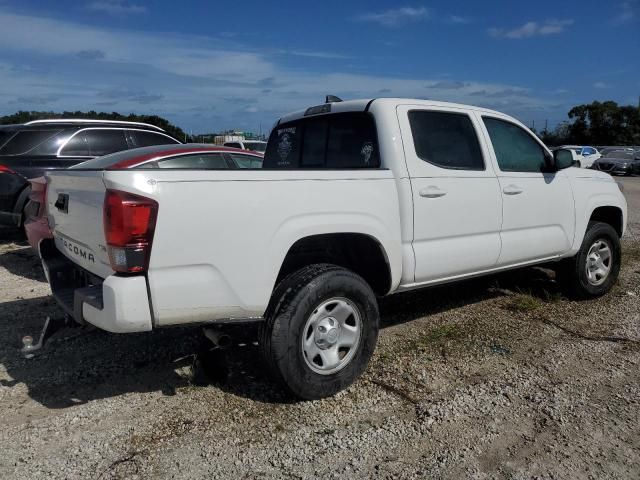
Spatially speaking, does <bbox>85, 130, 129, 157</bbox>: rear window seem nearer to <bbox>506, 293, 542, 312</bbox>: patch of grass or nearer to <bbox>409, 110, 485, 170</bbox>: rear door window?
<bbox>409, 110, 485, 170</bbox>: rear door window

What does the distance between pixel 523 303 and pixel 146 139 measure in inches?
Result: 260

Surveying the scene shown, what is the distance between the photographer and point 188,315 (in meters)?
3.08

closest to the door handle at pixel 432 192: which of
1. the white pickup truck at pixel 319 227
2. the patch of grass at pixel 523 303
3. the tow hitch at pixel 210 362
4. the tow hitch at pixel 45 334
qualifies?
the white pickup truck at pixel 319 227

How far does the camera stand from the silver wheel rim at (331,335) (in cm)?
350

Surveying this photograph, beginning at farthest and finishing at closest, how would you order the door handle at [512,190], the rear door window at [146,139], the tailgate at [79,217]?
the rear door window at [146,139], the door handle at [512,190], the tailgate at [79,217]

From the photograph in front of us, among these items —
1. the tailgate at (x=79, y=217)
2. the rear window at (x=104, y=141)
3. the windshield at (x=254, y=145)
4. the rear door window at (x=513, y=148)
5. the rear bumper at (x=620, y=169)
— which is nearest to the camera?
the tailgate at (x=79, y=217)

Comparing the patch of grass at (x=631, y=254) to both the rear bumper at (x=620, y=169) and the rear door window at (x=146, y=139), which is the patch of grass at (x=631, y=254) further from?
the rear bumper at (x=620, y=169)

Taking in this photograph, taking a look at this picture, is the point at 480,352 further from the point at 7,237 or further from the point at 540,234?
the point at 7,237

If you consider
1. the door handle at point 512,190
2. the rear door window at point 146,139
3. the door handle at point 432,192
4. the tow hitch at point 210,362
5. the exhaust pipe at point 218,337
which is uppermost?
the rear door window at point 146,139

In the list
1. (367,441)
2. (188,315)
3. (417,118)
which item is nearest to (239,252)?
(188,315)

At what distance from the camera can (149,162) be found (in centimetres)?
658

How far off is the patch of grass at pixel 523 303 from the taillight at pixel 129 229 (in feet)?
12.6

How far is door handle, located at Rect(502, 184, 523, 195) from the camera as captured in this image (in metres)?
4.70

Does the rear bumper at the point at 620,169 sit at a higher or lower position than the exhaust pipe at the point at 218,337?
lower
